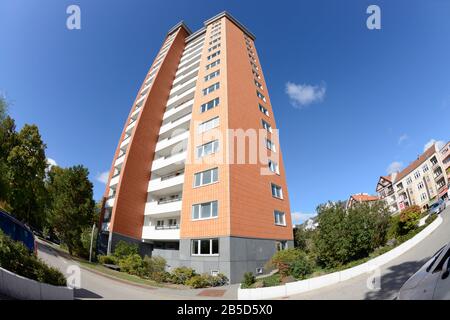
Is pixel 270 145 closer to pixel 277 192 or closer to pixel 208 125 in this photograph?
pixel 277 192

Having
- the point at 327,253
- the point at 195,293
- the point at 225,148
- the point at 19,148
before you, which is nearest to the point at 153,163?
the point at 225,148

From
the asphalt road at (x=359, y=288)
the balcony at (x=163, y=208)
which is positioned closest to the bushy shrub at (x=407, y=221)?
the asphalt road at (x=359, y=288)

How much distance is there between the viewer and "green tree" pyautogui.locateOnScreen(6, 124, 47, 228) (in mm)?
25703

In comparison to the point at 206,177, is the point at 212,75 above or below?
above

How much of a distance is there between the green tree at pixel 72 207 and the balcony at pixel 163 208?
593cm

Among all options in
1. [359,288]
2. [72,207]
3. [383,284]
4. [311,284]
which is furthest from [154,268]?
[383,284]

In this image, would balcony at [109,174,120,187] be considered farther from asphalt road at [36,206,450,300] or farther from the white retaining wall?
the white retaining wall

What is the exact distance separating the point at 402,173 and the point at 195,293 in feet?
291

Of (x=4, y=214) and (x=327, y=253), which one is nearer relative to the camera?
(x=4, y=214)

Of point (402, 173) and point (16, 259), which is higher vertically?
point (402, 173)

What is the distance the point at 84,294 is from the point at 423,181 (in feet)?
277

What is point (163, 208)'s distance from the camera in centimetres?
2461

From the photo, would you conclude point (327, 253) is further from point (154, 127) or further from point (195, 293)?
point (154, 127)

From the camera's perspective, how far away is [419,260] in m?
10.9
